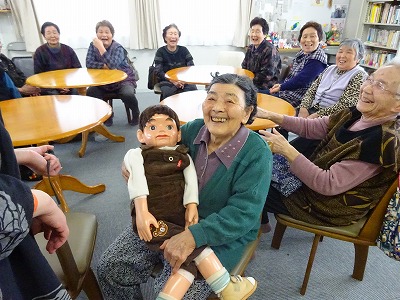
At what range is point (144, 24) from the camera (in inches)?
180

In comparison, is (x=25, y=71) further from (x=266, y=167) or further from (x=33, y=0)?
(x=266, y=167)

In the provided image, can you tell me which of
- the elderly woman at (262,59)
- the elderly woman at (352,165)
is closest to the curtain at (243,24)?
the elderly woman at (262,59)

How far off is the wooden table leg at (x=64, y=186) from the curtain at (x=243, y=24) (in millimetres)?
3692

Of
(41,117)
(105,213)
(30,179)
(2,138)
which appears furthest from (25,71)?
(2,138)

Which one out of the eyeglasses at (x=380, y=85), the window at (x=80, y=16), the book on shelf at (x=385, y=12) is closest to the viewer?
the eyeglasses at (x=380, y=85)

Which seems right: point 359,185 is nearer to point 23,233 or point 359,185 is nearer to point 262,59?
point 23,233

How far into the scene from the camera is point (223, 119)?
1.16 metres

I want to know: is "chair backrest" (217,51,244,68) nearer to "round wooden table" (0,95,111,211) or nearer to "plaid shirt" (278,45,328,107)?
"plaid shirt" (278,45,328,107)

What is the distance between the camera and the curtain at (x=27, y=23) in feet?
13.3

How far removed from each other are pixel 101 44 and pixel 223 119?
279 centimetres

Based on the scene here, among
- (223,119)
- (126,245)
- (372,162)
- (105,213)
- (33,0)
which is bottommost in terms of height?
(105,213)

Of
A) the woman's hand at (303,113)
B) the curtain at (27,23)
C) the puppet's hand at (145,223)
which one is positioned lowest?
the woman's hand at (303,113)

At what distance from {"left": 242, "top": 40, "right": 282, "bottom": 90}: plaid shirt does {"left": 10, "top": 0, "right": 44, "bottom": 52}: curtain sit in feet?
10.6

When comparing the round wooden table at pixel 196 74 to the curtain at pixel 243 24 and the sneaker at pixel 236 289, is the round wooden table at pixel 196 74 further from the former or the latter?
the sneaker at pixel 236 289
